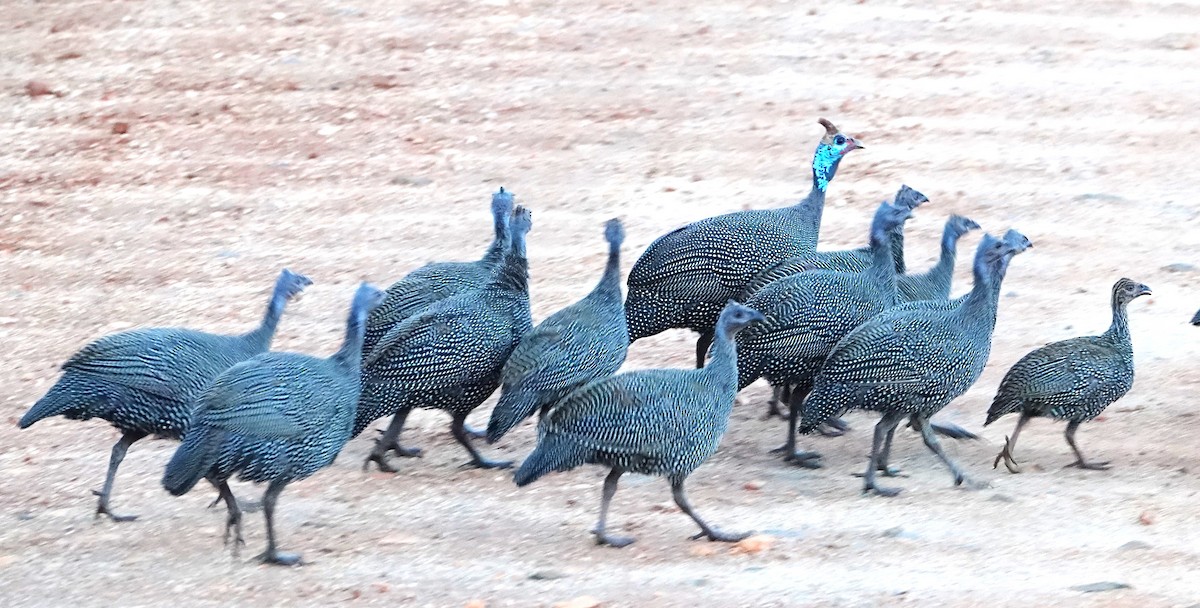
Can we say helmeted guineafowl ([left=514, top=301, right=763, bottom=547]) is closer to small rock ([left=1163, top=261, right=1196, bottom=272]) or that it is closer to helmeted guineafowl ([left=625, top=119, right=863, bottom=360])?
helmeted guineafowl ([left=625, top=119, right=863, bottom=360])

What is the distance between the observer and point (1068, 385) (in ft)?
21.6

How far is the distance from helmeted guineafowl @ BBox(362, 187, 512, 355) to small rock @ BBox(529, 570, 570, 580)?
1.62m

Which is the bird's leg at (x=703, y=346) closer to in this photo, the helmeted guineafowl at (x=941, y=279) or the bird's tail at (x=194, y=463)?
the helmeted guineafowl at (x=941, y=279)

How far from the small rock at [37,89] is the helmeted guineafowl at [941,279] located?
24.7 ft

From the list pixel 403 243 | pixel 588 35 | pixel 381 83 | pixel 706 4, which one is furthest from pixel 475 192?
pixel 706 4

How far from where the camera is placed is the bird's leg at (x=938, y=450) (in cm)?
646

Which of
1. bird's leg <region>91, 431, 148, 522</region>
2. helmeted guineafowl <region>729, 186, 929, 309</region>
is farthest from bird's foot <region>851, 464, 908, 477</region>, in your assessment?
bird's leg <region>91, 431, 148, 522</region>

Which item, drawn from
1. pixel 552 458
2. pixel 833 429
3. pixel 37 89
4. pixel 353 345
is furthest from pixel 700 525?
pixel 37 89

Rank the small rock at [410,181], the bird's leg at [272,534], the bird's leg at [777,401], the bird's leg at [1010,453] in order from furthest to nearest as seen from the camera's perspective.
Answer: the small rock at [410,181], the bird's leg at [777,401], the bird's leg at [1010,453], the bird's leg at [272,534]

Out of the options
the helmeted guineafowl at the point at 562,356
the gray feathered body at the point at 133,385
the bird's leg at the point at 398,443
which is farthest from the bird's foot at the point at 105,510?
the helmeted guineafowl at the point at 562,356

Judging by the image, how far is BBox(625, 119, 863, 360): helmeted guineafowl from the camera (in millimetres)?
7285

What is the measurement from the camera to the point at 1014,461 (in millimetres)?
6734

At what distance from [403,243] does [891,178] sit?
9.49 ft

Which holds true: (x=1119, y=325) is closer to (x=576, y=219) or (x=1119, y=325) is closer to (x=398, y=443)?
(x=398, y=443)
